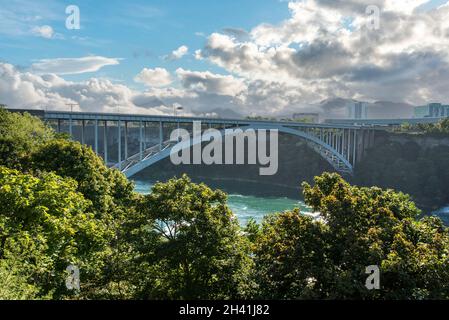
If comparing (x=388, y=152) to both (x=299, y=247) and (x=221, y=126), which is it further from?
(x=299, y=247)

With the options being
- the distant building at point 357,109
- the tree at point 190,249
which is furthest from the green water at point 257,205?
the distant building at point 357,109

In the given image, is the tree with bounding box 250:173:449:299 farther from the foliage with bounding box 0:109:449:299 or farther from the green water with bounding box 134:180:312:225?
the green water with bounding box 134:180:312:225

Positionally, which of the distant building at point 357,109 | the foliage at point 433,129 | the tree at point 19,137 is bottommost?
the tree at point 19,137

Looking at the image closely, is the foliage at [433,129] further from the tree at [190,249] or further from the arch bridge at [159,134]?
the tree at [190,249]

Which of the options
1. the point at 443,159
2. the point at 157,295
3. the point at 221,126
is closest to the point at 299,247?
the point at 157,295

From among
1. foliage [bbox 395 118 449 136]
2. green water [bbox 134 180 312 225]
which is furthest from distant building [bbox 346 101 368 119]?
green water [bbox 134 180 312 225]
